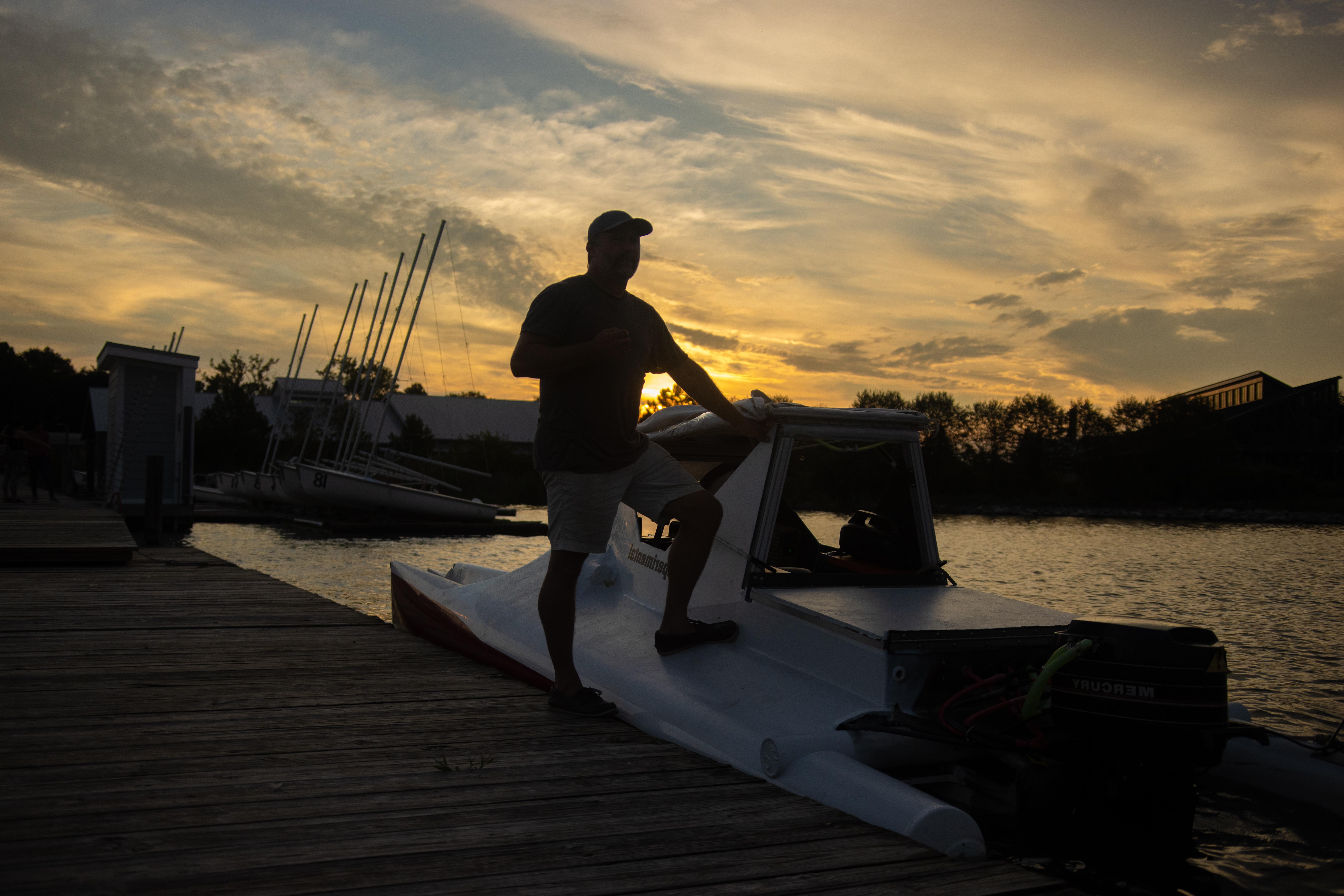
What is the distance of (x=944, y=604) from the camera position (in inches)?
159

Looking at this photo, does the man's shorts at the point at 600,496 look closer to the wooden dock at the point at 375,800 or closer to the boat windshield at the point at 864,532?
the boat windshield at the point at 864,532

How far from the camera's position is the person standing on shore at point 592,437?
12.2 ft

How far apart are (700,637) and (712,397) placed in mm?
1082

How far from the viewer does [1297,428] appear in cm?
6512

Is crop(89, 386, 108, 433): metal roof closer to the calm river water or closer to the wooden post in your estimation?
the calm river water

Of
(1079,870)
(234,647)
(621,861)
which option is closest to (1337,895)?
(1079,870)

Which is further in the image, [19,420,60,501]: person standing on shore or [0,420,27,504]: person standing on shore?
[19,420,60,501]: person standing on shore

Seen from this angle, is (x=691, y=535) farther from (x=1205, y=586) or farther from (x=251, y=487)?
(x=251, y=487)

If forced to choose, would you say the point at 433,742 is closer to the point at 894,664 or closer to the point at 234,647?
the point at 894,664

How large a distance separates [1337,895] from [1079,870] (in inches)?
33.8

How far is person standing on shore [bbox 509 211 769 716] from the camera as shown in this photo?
373cm

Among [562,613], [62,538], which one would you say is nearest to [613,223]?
[562,613]

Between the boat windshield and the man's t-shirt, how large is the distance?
931 mm

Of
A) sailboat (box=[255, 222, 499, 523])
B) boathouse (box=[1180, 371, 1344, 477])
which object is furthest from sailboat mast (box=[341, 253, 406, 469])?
boathouse (box=[1180, 371, 1344, 477])
